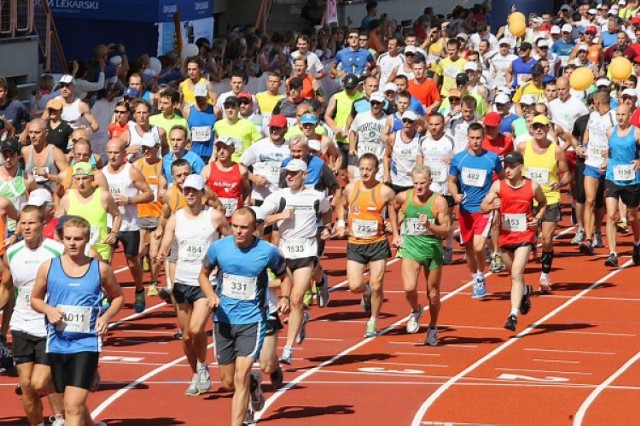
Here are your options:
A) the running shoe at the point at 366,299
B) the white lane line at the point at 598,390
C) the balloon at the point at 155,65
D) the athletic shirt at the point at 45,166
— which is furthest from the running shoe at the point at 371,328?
the balloon at the point at 155,65

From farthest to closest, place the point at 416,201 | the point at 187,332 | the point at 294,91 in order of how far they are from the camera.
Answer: the point at 294,91
the point at 416,201
the point at 187,332

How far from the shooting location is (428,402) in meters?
16.5

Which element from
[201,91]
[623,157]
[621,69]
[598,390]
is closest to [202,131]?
[201,91]

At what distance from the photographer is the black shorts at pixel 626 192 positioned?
23.2 metres

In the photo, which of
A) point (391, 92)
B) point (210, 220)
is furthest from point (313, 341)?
point (391, 92)

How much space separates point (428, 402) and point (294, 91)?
8.70 metres

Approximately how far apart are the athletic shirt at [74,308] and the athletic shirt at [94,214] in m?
4.33

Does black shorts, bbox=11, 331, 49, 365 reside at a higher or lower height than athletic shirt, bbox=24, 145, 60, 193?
lower

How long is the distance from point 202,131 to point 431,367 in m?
6.62

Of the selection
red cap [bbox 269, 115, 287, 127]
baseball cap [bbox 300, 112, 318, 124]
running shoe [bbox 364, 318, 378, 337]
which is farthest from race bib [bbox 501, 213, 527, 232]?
baseball cap [bbox 300, 112, 318, 124]

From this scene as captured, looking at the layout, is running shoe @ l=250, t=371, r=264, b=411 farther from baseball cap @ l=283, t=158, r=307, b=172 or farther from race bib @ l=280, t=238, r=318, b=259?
baseball cap @ l=283, t=158, r=307, b=172

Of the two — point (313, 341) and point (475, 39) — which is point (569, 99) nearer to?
point (313, 341)

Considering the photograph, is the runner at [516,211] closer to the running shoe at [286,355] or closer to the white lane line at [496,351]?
the white lane line at [496,351]

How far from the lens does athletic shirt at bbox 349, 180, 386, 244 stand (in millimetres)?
19156
